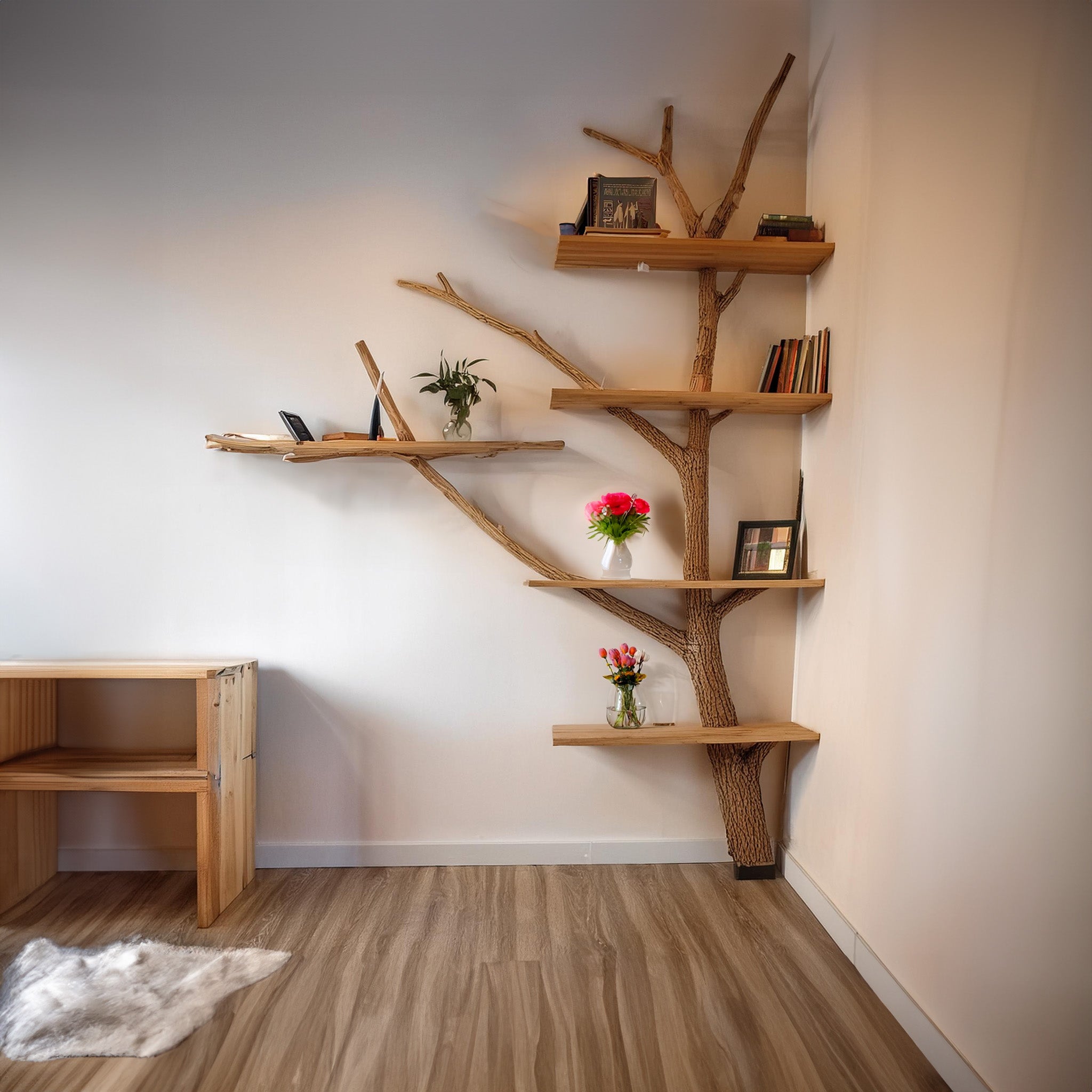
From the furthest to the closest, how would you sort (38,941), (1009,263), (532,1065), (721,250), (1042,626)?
(721,250)
(38,941)
(532,1065)
(1009,263)
(1042,626)

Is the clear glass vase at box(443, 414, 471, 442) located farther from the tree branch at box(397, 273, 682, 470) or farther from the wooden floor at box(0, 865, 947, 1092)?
the wooden floor at box(0, 865, 947, 1092)

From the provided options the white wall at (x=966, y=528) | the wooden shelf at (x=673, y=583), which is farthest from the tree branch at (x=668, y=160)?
the wooden shelf at (x=673, y=583)

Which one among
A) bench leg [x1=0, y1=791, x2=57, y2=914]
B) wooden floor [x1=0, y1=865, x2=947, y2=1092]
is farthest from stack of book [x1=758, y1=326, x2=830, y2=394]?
bench leg [x1=0, y1=791, x2=57, y2=914]

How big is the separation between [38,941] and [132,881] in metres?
0.44

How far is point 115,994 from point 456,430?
181 cm

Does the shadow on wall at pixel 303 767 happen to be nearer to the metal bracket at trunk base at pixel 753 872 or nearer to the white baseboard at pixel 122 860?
the white baseboard at pixel 122 860

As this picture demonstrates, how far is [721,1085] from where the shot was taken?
1.62 meters

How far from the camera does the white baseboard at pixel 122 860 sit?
2.71m

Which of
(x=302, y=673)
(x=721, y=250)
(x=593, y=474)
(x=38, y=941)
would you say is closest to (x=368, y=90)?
(x=721, y=250)

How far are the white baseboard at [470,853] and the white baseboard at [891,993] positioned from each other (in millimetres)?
425

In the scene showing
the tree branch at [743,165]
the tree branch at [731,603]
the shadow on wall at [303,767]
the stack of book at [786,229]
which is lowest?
the shadow on wall at [303,767]

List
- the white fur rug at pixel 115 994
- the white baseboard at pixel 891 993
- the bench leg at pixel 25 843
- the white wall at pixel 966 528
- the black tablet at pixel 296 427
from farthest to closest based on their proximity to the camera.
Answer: the black tablet at pixel 296 427 < the bench leg at pixel 25 843 < the white fur rug at pixel 115 994 < the white baseboard at pixel 891 993 < the white wall at pixel 966 528

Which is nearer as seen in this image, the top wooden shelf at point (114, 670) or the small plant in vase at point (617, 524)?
the top wooden shelf at point (114, 670)

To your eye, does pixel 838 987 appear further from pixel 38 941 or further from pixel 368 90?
pixel 368 90
